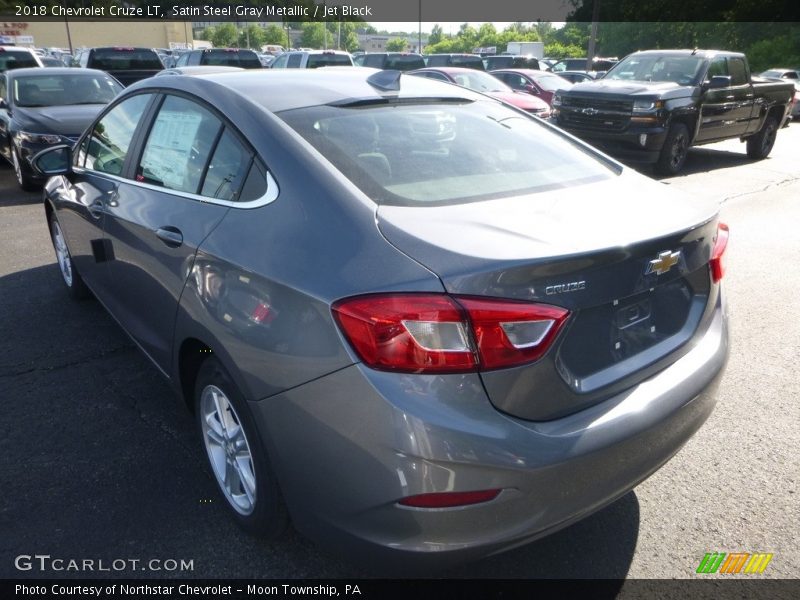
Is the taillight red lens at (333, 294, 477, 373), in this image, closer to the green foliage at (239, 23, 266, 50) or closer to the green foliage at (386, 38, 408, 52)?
the green foliage at (239, 23, 266, 50)

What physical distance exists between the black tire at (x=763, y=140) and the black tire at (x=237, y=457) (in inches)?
529

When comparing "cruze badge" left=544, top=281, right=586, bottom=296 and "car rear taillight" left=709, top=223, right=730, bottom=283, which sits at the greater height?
"cruze badge" left=544, top=281, right=586, bottom=296

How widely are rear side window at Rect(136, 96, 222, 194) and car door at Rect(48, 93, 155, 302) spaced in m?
0.26

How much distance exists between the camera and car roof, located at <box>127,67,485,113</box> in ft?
9.11

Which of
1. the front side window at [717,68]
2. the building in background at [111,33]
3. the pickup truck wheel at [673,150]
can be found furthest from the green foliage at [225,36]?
the pickup truck wheel at [673,150]

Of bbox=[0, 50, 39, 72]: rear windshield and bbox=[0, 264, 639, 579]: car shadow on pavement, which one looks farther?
bbox=[0, 50, 39, 72]: rear windshield

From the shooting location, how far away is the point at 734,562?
2.47 m

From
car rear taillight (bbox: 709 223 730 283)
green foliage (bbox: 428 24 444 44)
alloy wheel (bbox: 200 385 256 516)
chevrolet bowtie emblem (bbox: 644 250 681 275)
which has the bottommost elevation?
green foliage (bbox: 428 24 444 44)

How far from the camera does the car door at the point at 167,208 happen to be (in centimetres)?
261

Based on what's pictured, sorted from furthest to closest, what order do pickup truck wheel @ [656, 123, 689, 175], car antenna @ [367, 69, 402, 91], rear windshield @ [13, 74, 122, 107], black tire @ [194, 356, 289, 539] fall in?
pickup truck wheel @ [656, 123, 689, 175] → rear windshield @ [13, 74, 122, 107] → car antenna @ [367, 69, 402, 91] → black tire @ [194, 356, 289, 539]

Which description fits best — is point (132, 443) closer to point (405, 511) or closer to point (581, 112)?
point (405, 511)

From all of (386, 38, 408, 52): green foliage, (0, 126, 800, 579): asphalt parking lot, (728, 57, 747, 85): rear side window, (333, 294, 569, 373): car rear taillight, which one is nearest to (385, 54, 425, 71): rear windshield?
(728, 57, 747, 85): rear side window

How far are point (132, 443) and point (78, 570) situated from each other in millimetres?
820

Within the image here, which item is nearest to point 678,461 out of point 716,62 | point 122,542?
point 122,542
